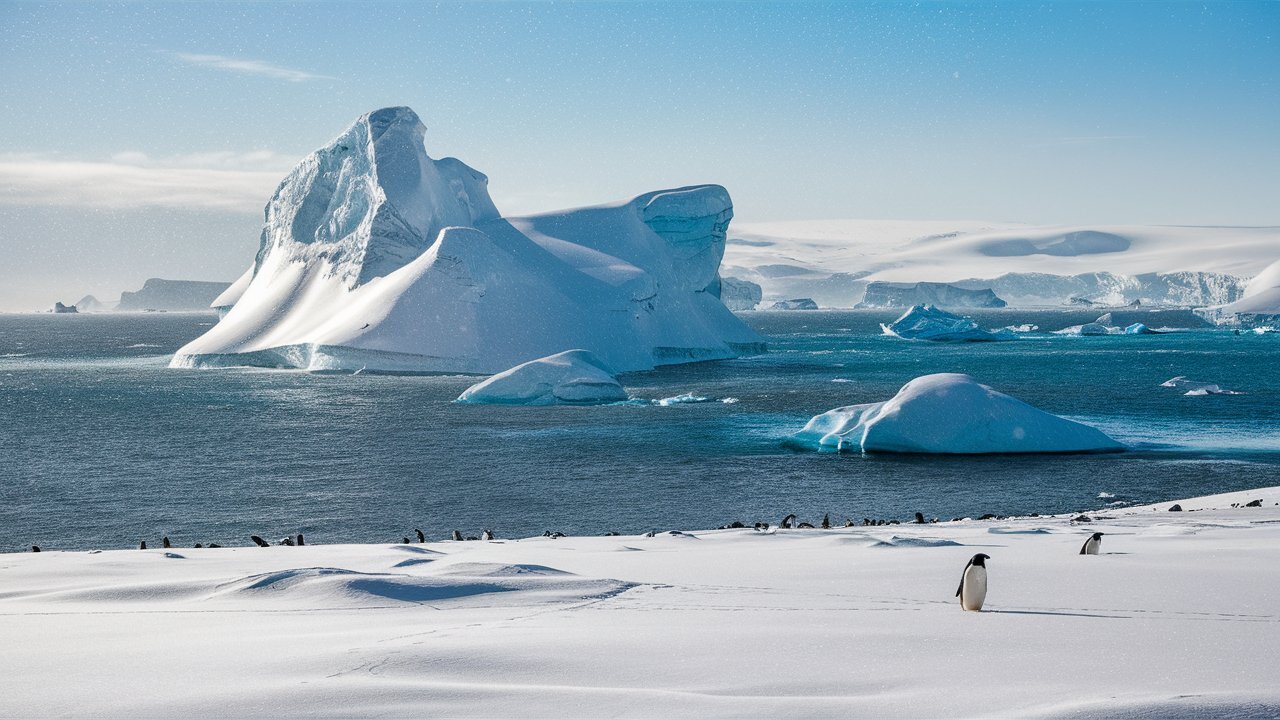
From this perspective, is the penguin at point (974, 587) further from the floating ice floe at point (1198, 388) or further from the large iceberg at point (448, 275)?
the large iceberg at point (448, 275)

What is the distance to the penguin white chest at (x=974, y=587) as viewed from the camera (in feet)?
22.1

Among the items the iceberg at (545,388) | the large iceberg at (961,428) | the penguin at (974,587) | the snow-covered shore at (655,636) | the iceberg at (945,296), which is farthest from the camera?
the iceberg at (945,296)

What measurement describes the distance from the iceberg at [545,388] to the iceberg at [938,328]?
4635 centimetres

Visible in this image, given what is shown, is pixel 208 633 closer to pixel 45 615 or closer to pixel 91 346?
pixel 45 615

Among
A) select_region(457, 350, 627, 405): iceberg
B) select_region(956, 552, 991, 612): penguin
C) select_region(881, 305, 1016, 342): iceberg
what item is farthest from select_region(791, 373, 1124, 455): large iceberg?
select_region(881, 305, 1016, 342): iceberg

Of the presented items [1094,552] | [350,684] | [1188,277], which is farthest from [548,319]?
[1188,277]

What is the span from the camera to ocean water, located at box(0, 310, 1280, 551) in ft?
67.3

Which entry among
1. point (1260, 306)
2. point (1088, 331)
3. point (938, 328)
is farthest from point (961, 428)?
point (1260, 306)

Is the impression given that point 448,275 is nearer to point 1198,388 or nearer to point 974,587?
point 1198,388

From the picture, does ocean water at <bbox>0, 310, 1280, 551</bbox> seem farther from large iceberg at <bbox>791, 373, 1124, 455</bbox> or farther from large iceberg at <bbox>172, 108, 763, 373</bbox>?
large iceberg at <bbox>172, 108, 763, 373</bbox>

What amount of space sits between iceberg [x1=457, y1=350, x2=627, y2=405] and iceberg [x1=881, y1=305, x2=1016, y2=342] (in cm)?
4635

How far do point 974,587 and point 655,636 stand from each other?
2.17 meters

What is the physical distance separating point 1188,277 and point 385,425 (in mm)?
128551

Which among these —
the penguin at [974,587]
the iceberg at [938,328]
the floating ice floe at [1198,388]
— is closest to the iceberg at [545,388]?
the floating ice floe at [1198,388]
